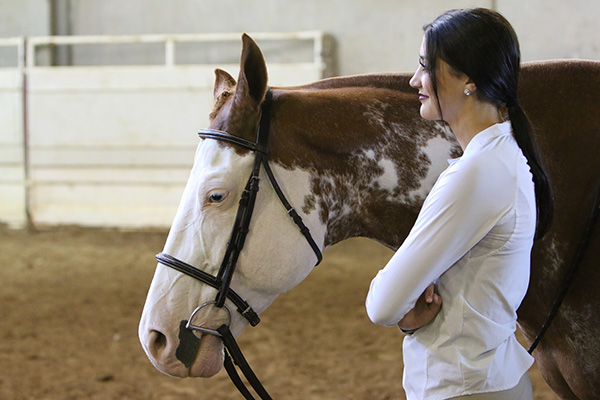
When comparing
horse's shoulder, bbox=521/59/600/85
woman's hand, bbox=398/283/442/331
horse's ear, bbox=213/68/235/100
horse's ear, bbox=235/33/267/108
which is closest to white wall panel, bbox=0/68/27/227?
horse's ear, bbox=213/68/235/100

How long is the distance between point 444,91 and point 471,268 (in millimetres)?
313

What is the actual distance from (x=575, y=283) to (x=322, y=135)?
637 millimetres

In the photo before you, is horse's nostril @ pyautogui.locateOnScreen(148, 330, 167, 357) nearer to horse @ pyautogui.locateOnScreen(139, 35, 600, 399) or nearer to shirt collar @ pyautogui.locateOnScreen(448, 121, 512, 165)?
horse @ pyautogui.locateOnScreen(139, 35, 600, 399)

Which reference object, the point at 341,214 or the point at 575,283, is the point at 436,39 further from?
the point at 575,283

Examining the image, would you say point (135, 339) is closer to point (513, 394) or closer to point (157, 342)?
point (157, 342)

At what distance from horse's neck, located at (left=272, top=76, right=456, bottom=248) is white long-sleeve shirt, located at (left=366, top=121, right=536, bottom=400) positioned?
327 mm

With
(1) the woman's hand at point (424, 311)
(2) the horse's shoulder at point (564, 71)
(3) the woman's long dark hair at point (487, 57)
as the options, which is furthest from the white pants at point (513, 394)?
(2) the horse's shoulder at point (564, 71)

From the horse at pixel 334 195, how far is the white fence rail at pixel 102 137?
583 centimetres

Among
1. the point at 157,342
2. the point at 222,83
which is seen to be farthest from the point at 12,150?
the point at 157,342

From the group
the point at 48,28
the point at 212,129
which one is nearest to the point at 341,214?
the point at 212,129

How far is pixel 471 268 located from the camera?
99 centimetres

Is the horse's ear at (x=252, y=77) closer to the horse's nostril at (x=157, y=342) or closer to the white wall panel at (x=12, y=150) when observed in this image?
the horse's nostril at (x=157, y=342)

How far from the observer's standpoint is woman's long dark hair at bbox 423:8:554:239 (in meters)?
1.02

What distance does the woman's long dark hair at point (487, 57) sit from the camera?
102 centimetres
